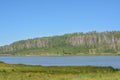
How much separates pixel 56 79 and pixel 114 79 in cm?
808

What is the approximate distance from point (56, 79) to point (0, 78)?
7.80 meters

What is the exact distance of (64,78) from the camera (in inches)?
1938

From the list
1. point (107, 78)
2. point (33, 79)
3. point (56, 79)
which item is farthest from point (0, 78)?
point (107, 78)

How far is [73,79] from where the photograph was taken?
1913 inches

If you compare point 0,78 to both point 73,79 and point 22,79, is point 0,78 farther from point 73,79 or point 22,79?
point 73,79

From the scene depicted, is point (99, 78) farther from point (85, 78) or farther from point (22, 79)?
point (22, 79)

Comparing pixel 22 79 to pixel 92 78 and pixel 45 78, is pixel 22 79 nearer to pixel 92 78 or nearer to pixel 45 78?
pixel 45 78

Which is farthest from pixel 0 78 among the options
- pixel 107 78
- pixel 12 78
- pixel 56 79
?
pixel 107 78

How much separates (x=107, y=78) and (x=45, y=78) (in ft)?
29.2

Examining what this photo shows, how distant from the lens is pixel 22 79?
155 ft

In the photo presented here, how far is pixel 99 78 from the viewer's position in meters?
49.8

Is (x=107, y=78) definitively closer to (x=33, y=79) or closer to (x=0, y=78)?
(x=33, y=79)

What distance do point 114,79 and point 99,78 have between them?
2487 mm

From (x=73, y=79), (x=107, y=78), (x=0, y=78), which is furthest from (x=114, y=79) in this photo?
(x=0, y=78)
